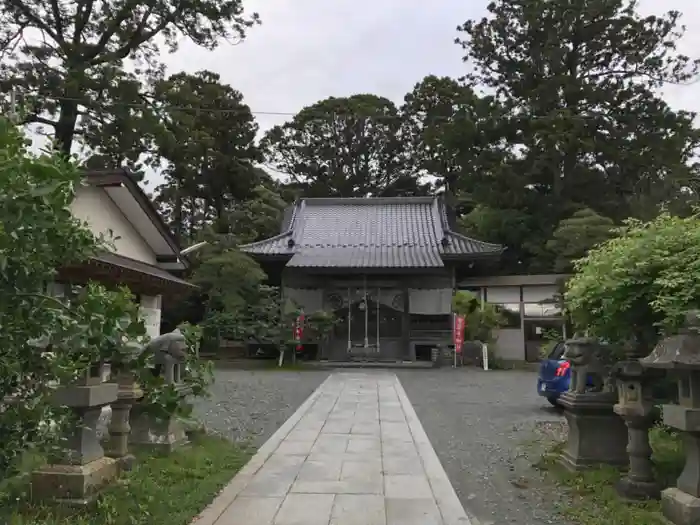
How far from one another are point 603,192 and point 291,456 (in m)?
23.2

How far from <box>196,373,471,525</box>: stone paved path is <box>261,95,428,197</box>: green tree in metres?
29.7

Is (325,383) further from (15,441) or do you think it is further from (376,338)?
(15,441)

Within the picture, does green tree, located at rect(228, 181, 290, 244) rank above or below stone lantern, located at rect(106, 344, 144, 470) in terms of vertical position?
above

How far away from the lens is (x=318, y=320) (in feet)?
65.7

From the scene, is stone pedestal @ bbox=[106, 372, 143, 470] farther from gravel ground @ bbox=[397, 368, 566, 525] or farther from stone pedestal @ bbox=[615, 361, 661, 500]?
stone pedestal @ bbox=[615, 361, 661, 500]

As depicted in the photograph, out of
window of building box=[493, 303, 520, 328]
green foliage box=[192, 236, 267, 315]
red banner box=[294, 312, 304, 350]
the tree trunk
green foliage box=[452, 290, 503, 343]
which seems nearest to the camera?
the tree trunk

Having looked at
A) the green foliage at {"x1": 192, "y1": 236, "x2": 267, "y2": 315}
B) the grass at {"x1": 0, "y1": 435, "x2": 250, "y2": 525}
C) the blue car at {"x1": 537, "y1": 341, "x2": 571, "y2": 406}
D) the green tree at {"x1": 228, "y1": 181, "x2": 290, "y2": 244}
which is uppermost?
the green tree at {"x1": 228, "y1": 181, "x2": 290, "y2": 244}

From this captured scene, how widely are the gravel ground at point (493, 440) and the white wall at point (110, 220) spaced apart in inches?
252

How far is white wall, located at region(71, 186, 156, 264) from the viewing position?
10.6m

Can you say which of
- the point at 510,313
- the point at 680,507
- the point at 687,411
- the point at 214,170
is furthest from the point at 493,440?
the point at 214,170

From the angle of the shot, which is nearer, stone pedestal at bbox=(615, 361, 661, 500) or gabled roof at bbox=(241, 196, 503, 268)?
stone pedestal at bbox=(615, 361, 661, 500)

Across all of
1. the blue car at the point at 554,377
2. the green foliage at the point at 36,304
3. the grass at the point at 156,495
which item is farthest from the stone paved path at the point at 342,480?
the blue car at the point at 554,377

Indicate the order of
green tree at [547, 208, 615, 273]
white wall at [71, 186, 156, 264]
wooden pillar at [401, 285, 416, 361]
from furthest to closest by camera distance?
wooden pillar at [401, 285, 416, 361] < green tree at [547, 208, 615, 273] < white wall at [71, 186, 156, 264]

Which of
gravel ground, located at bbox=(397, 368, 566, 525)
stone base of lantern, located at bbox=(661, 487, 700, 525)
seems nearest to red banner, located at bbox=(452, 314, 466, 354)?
gravel ground, located at bbox=(397, 368, 566, 525)
